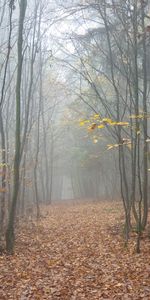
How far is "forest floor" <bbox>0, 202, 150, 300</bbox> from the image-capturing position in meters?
6.94

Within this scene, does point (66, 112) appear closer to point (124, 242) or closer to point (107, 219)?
point (107, 219)

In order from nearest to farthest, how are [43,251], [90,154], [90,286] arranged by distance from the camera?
[90,286] → [43,251] → [90,154]

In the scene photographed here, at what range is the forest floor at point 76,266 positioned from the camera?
6.94 m

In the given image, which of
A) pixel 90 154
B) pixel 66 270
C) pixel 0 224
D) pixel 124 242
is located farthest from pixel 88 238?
pixel 90 154

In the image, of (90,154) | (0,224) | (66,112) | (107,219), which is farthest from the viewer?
(66,112)

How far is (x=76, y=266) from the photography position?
346 inches

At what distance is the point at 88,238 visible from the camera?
12.4 m

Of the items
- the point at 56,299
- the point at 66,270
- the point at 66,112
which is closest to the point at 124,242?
the point at 66,270

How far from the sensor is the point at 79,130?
35156 millimetres

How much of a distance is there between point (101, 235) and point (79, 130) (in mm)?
22939

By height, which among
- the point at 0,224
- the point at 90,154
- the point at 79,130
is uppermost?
the point at 79,130

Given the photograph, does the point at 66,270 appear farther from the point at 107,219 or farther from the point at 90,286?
the point at 107,219

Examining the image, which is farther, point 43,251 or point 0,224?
point 0,224

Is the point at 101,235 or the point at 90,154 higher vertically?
the point at 90,154
